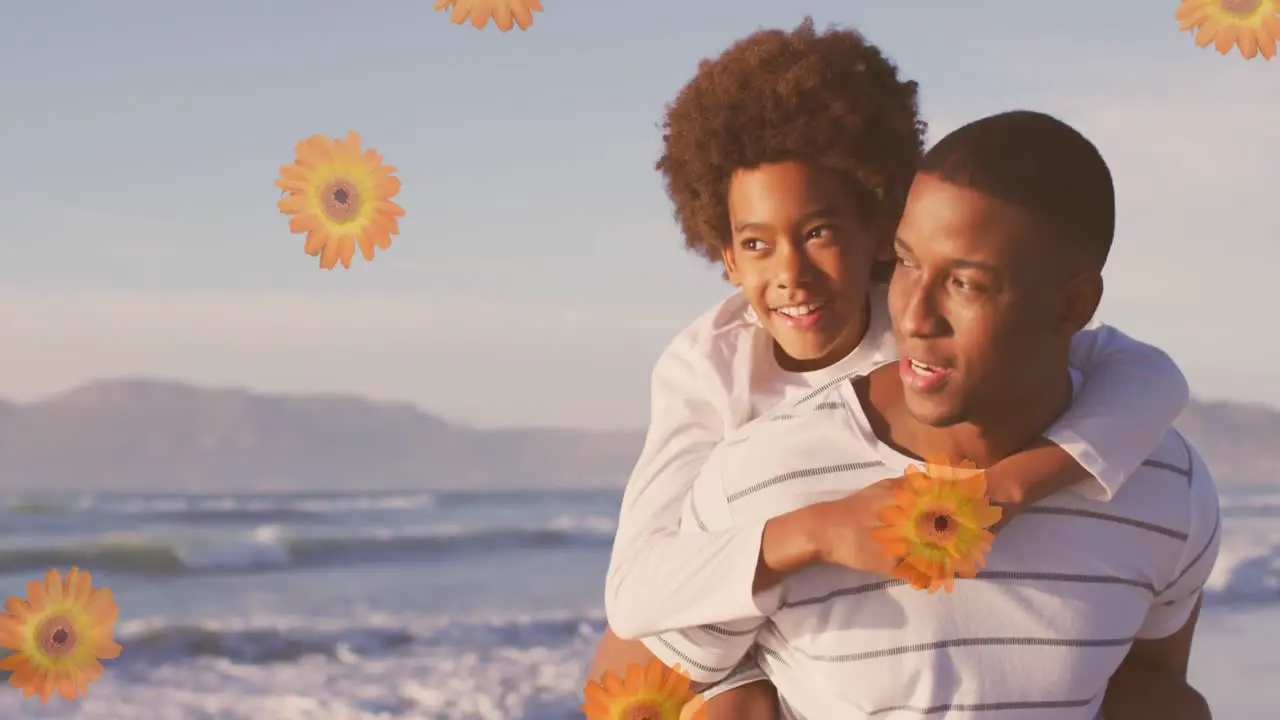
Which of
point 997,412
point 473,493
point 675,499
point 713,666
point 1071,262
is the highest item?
point 1071,262

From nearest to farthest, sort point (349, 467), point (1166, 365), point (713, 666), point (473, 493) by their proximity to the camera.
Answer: point (713, 666)
point (1166, 365)
point (473, 493)
point (349, 467)

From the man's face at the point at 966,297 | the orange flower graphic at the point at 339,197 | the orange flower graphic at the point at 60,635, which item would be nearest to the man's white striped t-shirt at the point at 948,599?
the man's face at the point at 966,297

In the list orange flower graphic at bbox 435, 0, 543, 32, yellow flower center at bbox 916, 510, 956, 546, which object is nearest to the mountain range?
orange flower graphic at bbox 435, 0, 543, 32

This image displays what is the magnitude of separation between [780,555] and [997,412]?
1.11 ft

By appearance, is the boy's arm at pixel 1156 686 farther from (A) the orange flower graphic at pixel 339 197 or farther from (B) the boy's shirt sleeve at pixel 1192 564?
(A) the orange flower graphic at pixel 339 197

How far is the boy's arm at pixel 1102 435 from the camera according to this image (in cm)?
200

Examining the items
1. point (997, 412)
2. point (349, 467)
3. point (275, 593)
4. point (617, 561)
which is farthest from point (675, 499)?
point (349, 467)

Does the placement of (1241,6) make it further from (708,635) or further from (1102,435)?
(708,635)

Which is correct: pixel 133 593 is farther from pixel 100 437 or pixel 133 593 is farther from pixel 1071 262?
pixel 1071 262

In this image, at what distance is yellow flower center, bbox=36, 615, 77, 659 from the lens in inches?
135

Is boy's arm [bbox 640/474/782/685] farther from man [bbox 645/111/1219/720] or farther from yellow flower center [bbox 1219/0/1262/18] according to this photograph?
yellow flower center [bbox 1219/0/1262/18]

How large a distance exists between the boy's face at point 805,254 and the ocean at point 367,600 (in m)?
4.11

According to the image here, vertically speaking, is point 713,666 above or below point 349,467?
above

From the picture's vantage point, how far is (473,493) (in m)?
16.8
